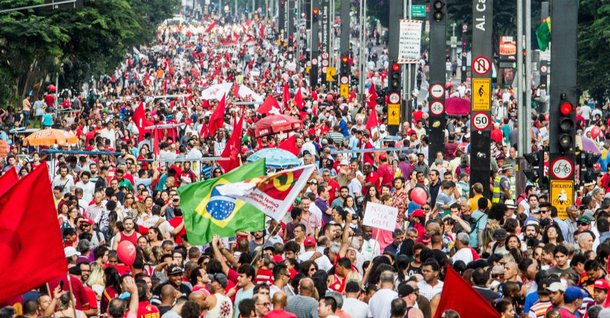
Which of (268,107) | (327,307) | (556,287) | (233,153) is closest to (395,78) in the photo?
(268,107)

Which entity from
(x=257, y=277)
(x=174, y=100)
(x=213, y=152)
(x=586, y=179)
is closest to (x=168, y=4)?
(x=174, y=100)

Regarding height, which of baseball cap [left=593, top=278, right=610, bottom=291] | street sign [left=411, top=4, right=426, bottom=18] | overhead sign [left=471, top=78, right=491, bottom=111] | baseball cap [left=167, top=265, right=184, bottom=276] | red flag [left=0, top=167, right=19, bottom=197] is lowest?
baseball cap [left=167, top=265, right=184, bottom=276]

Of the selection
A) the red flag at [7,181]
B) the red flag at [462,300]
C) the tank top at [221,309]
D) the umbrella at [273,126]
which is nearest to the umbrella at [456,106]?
the umbrella at [273,126]

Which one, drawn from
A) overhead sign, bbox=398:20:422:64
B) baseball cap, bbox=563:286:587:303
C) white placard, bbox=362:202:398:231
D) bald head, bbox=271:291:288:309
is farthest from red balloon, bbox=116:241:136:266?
overhead sign, bbox=398:20:422:64

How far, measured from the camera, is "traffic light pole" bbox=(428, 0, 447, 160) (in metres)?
34.9

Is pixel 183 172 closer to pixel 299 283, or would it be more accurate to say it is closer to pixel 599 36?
pixel 299 283

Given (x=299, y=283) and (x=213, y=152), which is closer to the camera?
(x=299, y=283)

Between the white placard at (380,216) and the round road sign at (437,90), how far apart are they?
1638 centimetres

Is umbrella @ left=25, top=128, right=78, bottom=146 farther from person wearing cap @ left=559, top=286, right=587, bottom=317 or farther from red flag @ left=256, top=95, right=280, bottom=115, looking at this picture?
person wearing cap @ left=559, top=286, right=587, bottom=317

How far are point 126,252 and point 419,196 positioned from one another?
6457 millimetres

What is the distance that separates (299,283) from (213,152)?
61.9 ft

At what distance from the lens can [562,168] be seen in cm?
2459

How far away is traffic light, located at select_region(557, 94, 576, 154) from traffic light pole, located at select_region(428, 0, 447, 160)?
10441 mm

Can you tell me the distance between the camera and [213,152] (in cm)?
3469
